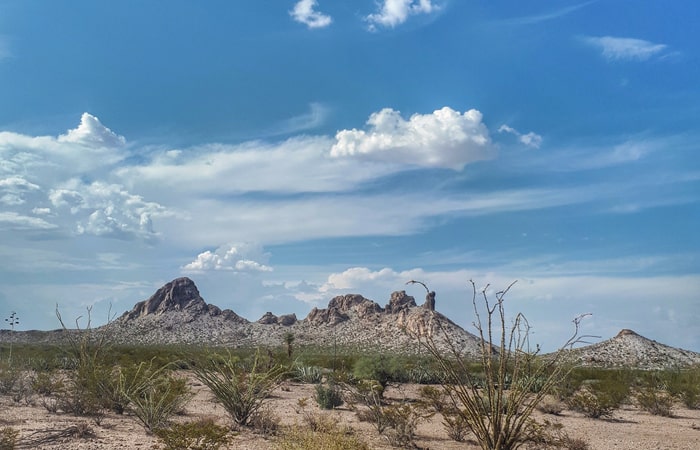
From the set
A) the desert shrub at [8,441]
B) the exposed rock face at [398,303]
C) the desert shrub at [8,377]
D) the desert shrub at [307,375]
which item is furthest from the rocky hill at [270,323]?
the desert shrub at [8,441]

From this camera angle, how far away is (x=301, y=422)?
649 inches

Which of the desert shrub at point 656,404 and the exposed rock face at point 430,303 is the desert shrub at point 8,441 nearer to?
the desert shrub at point 656,404

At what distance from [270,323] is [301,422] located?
10632 centimetres

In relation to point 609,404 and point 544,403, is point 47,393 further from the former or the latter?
point 609,404

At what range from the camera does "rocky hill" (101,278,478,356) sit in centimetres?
9886

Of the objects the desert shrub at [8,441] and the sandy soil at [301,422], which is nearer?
the desert shrub at [8,441]

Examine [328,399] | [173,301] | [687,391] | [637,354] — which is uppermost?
[173,301]

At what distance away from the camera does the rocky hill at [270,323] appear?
9886 cm

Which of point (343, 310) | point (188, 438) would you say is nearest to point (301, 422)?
point (188, 438)

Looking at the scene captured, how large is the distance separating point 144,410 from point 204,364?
6.99ft

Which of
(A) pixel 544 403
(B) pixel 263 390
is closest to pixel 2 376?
(B) pixel 263 390

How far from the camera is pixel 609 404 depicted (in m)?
21.1

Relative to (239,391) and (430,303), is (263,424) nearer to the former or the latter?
(239,391)

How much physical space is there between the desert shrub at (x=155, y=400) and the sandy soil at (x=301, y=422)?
0.38 m
